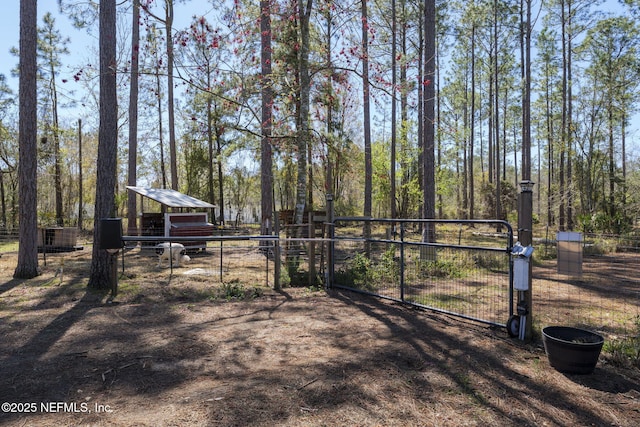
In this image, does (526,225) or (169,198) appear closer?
(526,225)

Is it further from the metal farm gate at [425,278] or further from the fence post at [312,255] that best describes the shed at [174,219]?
the fence post at [312,255]

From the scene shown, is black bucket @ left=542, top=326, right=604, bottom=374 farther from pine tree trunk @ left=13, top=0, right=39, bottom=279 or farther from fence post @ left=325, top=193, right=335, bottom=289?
pine tree trunk @ left=13, top=0, right=39, bottom=279

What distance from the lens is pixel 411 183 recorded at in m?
22.8

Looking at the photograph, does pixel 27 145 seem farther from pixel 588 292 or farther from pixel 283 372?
pixel 588 292

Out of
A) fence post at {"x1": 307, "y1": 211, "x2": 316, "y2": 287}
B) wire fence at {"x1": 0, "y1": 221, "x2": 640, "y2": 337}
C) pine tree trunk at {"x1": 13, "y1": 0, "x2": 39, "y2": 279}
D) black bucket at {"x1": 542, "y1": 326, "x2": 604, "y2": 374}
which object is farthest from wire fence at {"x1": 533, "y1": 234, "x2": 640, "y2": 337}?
pine tree trunk at {"x1": 13, "y1": 0, "x2": 39, "y2": 279}

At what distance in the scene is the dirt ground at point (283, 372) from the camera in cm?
256

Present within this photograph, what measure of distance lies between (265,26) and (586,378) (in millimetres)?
9113

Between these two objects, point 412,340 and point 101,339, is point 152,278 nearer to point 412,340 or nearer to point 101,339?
point 101,339

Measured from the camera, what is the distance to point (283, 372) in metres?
3.22

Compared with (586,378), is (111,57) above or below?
above

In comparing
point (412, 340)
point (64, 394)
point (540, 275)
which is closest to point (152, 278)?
point (64, 394)

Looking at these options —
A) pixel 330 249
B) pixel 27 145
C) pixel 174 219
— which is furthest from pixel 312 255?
pixel 174 219

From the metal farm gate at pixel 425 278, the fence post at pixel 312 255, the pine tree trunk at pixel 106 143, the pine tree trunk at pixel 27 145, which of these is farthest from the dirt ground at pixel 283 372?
the pine tree trunk at pixel 27 145

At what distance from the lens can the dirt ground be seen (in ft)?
8.41
